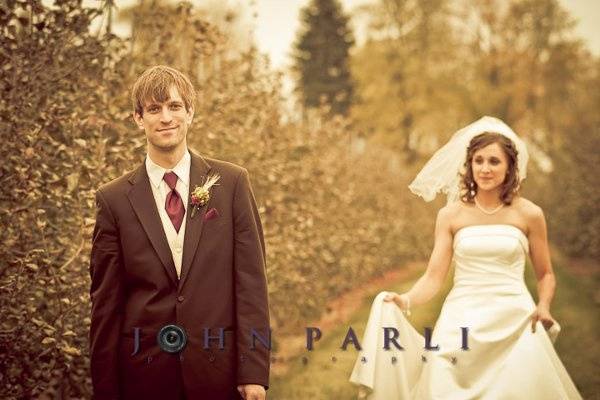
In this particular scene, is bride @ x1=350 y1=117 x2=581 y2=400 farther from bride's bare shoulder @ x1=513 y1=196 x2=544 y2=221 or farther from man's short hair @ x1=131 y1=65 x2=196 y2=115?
man's short hair @ x1=131 y1=65 x2=196 y2=115

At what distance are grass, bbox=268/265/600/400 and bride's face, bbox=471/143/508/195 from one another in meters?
2.11

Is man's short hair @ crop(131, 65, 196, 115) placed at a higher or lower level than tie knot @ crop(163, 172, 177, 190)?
higher

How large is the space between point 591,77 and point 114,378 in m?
38.3

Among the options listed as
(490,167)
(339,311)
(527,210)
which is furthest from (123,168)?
(339,311)

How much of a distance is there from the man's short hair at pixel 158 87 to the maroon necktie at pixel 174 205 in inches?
13.7

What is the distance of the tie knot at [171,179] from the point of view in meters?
3.63

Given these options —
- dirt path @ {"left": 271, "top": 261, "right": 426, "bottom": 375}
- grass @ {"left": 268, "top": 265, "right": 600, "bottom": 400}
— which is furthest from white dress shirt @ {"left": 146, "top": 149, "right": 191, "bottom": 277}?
dirt path @ {"left": 271, "top": 261, "right": 426, "bottom": 375}

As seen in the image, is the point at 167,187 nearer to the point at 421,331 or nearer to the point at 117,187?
the point at 117,187

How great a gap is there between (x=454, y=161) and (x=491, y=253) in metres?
0.97

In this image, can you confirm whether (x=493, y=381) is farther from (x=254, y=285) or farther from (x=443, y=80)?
(x=443, y=80)

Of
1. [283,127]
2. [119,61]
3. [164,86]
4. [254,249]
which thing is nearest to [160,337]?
[254,249]

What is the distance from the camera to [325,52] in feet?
123

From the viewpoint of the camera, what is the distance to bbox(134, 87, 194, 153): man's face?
3566 millimetres

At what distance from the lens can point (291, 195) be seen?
29.2ft
